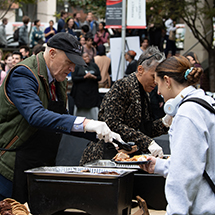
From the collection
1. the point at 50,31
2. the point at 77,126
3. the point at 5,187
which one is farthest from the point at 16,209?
the point at 50,31

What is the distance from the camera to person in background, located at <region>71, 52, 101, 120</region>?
755cm

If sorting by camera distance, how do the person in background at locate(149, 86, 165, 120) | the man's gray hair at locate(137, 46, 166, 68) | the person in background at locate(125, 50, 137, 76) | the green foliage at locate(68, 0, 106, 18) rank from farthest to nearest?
1. the green foliage at locate(68, 0, 106, 18)
2. the person in background at locate(125, 50, 137, 76)
3. the person in background at locate(149, 86, 165, 120)
4. the man's gray hair at locate(137, 46, 166, 68)

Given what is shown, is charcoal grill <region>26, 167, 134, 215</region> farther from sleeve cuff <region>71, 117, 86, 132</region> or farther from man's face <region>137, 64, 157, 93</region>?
man's face <region>137, 64, 157, 93</region>

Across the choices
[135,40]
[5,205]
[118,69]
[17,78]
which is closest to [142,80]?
[17,78]

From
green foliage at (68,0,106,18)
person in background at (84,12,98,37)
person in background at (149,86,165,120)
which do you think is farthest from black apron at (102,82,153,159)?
green foliage at (68,0,106,18)

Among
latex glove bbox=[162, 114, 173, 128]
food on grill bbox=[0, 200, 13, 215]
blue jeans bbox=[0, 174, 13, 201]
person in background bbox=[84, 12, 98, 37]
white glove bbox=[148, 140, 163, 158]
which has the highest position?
person in background bbox=[84, 12, 98, 37]

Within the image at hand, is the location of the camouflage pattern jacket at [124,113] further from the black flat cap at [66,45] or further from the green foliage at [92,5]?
the green foliage at [92,5]

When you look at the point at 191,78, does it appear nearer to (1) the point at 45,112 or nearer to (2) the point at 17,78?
(1) the point at 45,112

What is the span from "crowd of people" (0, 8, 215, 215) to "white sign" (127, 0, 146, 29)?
3871 millimetres

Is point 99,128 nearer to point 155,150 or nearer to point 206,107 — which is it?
point 206,107

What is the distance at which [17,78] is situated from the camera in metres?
2.49

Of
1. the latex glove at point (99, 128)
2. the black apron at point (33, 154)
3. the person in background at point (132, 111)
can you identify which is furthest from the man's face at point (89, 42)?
the latex glove at point (99, 128)

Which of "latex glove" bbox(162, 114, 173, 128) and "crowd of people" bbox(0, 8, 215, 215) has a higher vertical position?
"crowd of people" bbox(0, 8, 215, 215)

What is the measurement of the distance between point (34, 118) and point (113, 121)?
1.12 metres
